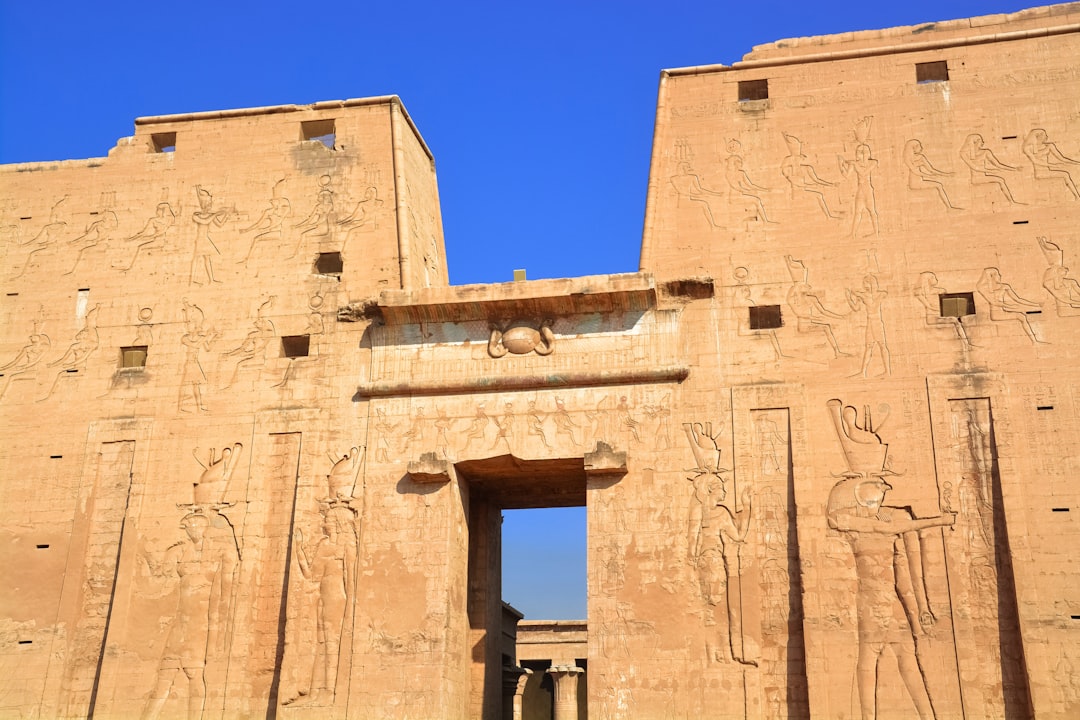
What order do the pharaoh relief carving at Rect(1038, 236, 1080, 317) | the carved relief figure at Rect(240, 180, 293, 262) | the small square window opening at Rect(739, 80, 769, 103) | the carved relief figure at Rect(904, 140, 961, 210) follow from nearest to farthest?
the pharaoh relief carving at Rect(1038, 236, 1080, 317), the carved relief figure at Rect(904, 140, 961, 210), the small square window opening at Rect(739, 80, 769, 103), the carved relief figure at Rect(240, 180, 293, 262)

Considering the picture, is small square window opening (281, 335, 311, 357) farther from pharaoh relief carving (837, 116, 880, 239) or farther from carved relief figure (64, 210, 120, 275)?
pharaoh relief carving (837, 116, 880, 239)

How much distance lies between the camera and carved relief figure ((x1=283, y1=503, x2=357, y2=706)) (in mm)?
15836

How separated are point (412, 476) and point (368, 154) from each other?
5.54 meters

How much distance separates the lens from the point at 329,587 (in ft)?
53.4

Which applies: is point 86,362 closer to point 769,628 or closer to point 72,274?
point 72,274

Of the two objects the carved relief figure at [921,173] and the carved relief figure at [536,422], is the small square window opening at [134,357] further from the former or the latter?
the carved relief figure at [921,173]

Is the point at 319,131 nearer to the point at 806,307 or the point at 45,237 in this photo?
the point at 45,237

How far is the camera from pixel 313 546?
653 inches

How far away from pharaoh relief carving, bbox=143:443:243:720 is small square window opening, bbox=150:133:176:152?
5627mm

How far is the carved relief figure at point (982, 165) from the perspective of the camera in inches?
653

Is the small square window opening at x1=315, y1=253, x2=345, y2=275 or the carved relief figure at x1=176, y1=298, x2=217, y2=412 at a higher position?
the small square window opening at x1=315, y1=253, x2=345, y2=275

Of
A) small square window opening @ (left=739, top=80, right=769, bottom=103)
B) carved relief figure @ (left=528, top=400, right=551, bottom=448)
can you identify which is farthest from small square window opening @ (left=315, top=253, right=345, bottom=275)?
small square window opening @ (left=739, top=80, right=769, bottom=103)

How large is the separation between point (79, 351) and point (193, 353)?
1928 mm

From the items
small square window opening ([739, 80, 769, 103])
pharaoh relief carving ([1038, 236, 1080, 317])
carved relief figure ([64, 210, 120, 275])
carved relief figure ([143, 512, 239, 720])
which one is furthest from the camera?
carved relief figure ([64, 210, 120, 275])
